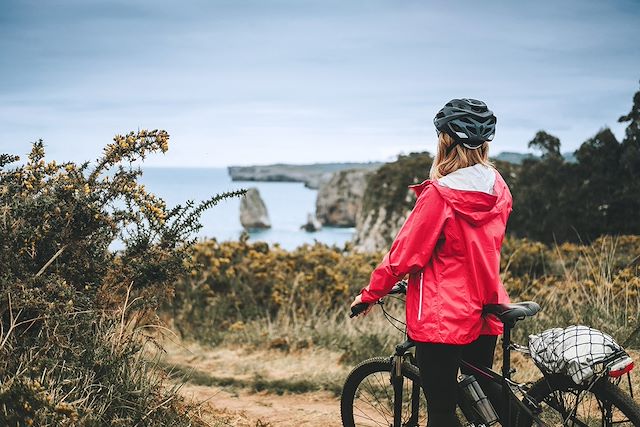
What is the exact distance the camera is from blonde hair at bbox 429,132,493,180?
11.1ft

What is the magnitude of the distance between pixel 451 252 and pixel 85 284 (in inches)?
98.1

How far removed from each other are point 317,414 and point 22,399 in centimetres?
264

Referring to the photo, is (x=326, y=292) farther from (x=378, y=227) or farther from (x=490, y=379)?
(x=378, y=227)

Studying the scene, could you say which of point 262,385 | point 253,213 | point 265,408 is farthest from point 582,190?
point 253,213

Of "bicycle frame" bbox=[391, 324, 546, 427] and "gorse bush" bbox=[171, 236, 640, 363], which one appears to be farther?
"gorse bush" bbox=[171, 236, 640, 363]

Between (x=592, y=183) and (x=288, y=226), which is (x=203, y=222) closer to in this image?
(x=592, y=183)

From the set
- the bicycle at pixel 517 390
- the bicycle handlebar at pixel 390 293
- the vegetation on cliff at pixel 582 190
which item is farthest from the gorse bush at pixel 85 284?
the vegetation on cliff at pixel 582 190

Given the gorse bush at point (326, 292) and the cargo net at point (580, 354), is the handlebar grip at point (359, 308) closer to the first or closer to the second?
the cargo net at point (580, 354)

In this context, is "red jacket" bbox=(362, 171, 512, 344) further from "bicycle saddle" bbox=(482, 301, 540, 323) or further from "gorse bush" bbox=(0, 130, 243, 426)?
"gorse bush" bbox=(0, 130, 243, 426)

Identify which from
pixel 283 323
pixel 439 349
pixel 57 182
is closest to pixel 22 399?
pixel 57 182

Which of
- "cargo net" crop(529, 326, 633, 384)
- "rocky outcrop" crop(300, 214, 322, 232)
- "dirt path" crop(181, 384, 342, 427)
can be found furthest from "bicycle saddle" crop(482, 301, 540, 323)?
"rocky outcrop" crop(300, 214, 322, 232)

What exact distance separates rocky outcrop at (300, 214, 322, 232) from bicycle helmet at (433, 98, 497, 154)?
50.0m

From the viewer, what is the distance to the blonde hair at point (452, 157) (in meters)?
3.37

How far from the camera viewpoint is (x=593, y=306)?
23.0 ft
